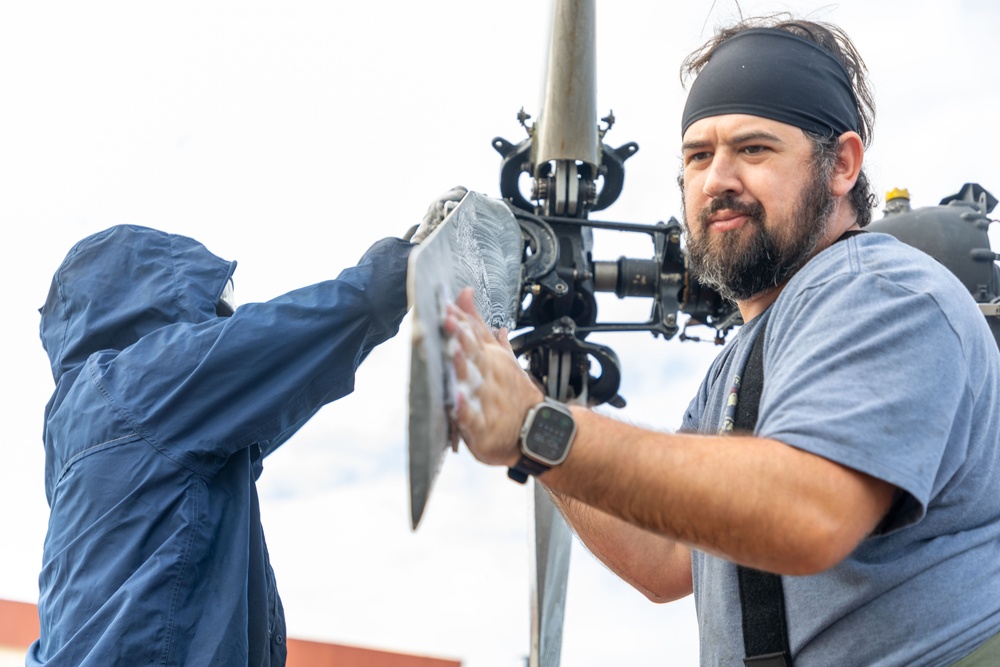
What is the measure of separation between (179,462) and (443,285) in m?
2.29

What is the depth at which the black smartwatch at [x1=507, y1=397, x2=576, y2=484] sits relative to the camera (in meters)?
2.01

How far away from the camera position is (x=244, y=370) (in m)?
4.08

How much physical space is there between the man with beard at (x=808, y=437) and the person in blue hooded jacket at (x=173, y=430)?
1601 mm

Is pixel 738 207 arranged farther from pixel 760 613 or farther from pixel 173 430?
pixel 173 430

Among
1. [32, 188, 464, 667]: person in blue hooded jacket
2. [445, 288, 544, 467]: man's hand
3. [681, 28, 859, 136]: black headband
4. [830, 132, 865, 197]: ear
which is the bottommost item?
[32, 188, 464, 667]: person in blue hooded jacket

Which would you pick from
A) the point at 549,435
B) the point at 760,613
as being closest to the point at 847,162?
the point at 760,613

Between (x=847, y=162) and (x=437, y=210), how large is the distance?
2.06 metres

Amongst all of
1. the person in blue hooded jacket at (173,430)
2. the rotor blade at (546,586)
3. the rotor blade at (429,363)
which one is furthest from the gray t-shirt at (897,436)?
the rotor blade at (546,586)

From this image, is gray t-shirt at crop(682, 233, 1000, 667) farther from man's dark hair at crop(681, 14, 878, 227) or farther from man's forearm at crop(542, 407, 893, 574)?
man's dark hair at crop(681, 14, 878, 227)

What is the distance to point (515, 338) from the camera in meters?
5.93

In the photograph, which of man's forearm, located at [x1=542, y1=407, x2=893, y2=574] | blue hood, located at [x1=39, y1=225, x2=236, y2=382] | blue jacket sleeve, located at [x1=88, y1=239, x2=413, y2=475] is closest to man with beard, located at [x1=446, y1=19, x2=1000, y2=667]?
man's forearm, located at [x1=542, y1=407, x2=893, y2=574]

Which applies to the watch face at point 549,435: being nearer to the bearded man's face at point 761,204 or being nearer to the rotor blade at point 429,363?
the rotor blade at point 429,363

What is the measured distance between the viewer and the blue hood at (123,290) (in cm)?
448

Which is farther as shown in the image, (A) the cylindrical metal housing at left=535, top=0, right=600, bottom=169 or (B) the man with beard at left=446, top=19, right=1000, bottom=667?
(A) the cylindrical metal housing at left=535, top=0, right=600, bottom=169
